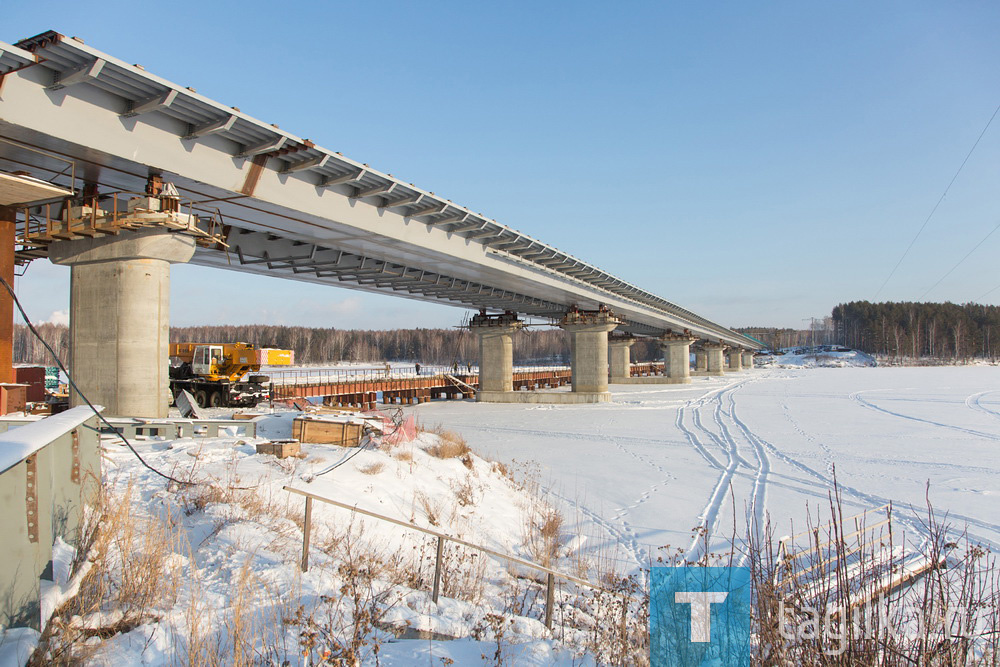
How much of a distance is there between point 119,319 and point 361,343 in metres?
131

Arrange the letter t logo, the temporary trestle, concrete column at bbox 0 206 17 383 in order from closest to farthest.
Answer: the letter t logo → concrete column at bbox 0 206 17 383 → the temporary trestle

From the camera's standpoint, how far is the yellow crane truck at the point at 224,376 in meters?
26.1

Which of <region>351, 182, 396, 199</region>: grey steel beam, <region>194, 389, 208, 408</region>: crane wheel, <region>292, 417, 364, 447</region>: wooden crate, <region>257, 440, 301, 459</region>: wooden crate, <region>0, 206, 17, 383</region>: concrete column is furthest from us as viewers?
<region>194, 389, 208, 408</region>: crane wheel

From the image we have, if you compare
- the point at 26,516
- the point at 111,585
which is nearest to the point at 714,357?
the point at 111,585

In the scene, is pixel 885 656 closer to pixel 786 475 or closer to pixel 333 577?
pixel 333 577

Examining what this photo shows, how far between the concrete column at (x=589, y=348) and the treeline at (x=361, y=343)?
223 feet

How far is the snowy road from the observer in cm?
1010

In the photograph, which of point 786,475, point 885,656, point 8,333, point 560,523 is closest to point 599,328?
point 786,475

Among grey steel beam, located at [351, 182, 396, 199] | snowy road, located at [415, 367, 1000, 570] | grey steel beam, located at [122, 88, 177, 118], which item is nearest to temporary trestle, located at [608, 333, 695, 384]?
snowy road, located at [415, 367, 1000, 570]

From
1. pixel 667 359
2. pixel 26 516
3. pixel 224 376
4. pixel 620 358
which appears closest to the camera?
pixel 26 516

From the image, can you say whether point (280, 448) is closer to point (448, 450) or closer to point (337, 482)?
point (337, 482)

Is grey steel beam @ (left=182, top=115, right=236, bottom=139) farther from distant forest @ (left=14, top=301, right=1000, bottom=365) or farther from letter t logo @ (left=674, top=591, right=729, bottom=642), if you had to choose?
distant forest @ (left=14, top=301, right=1000, bottom=365)

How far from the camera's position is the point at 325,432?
519 inches

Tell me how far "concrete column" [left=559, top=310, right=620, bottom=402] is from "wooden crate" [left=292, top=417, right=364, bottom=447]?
29.5 metres
